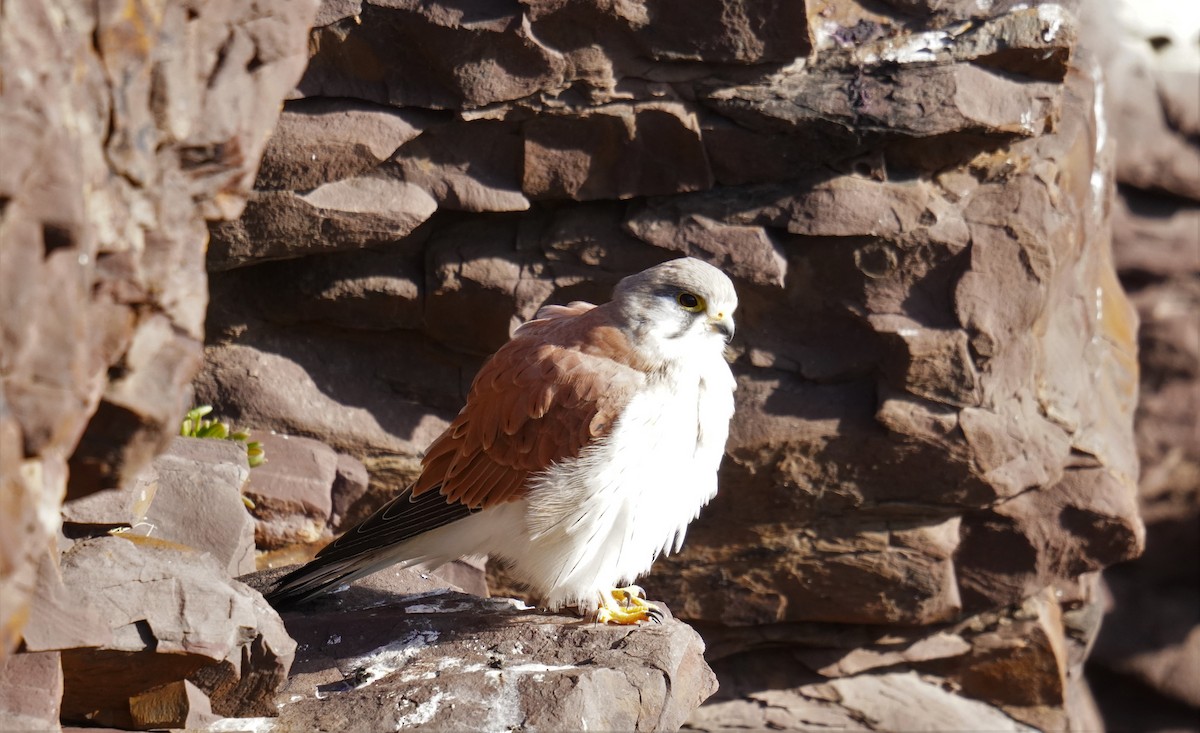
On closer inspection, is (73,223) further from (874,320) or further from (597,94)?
(874,320)

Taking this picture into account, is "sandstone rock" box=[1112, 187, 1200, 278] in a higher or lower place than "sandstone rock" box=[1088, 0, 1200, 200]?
lower

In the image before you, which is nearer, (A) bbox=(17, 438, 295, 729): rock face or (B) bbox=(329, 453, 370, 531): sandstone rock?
(A) bbox=(17, 438, 295, 729): rock face

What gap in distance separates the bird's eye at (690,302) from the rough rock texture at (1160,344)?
5483mm

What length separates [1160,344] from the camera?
8.66 meters

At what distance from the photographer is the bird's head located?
4.36 m

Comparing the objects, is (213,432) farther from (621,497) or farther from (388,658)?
(621,497)

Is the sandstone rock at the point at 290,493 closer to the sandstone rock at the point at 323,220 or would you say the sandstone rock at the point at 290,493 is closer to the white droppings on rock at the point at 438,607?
the sandstone rock at the point at 323,220

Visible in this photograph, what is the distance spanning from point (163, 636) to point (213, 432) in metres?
2.84

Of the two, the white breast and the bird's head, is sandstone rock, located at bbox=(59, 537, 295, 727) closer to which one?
the white breast

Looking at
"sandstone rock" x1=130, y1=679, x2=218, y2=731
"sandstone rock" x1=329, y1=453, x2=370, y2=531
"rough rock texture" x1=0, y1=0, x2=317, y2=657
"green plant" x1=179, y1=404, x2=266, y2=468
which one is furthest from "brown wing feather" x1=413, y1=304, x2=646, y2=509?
"sandstone rock" x1=329, y1=453, x2=370, y2=531

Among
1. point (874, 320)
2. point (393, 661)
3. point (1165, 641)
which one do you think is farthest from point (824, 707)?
point (393, 661)

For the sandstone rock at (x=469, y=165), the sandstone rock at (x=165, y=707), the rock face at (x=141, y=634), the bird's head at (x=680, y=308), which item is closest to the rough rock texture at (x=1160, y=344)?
the sandstone rock at (x=469, y=165)

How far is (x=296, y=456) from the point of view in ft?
21.1

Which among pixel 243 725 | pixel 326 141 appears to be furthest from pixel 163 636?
pixel 326 141
